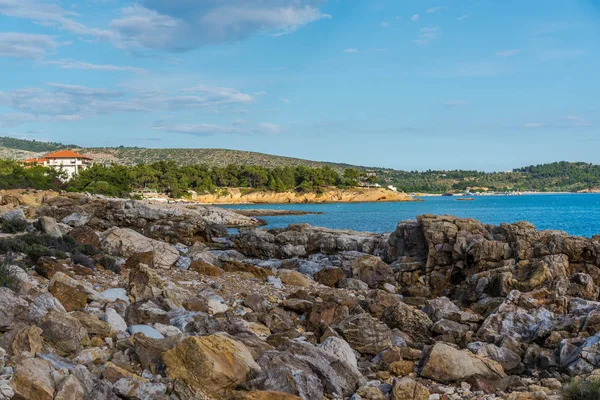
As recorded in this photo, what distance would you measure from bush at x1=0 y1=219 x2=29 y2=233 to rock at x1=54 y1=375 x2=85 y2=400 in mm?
17962

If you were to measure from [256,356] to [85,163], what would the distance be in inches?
5338

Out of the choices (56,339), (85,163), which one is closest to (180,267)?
(56,339)

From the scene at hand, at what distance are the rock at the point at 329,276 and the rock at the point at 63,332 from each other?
12162 millimetres

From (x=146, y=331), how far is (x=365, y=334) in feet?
14.2

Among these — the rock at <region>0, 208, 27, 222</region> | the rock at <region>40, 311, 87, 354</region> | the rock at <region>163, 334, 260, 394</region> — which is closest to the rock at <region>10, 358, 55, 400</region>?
the rock at <region>40, 311, 87, 354</region>

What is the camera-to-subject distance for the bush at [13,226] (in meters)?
22.7

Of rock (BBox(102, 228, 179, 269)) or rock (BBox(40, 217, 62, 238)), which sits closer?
rock (BBox(102, 228, 179, 269))

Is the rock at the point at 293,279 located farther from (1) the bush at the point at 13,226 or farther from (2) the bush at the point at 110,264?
(1) the bush at the point at 13,226

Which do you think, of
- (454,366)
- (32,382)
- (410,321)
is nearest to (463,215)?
(410,321)

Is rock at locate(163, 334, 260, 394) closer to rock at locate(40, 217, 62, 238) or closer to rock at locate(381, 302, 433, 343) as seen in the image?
rock at locate(381, 302, 433, 343)

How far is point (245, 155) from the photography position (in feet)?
648

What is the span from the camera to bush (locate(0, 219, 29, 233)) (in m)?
22.7

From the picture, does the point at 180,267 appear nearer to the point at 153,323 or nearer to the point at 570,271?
the point at 153,323

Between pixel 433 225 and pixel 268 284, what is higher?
pixel 433 225
